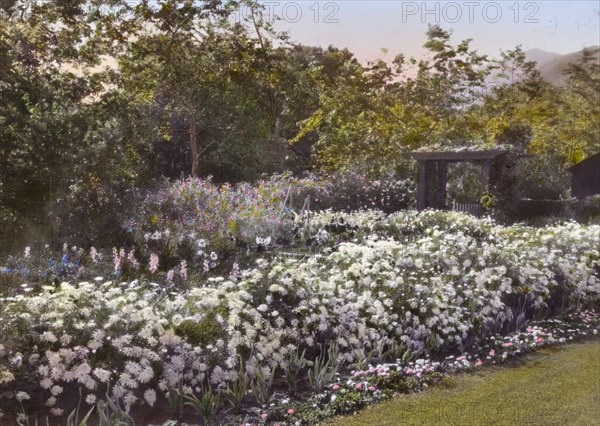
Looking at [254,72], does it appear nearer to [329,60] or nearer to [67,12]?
[67,12]

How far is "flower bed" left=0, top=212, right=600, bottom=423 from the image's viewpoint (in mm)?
4148

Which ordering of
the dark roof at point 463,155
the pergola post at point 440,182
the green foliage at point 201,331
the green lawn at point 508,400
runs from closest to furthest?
the green lawn at point 508,400 → the green foliage at point 201,331 → the dark roof at point 463,155 → the pergola post at point 440,182

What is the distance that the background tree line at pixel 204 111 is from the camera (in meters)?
11.9

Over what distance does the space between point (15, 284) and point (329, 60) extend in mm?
21980

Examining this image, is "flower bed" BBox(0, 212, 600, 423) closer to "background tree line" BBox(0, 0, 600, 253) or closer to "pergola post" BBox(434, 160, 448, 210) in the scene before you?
"background tree line" BBox(0, 0, 600, 253)

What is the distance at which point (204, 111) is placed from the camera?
2139cm

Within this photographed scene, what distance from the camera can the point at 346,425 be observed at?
4266 millimetres

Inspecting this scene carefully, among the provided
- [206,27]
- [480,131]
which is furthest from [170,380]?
[480,131]

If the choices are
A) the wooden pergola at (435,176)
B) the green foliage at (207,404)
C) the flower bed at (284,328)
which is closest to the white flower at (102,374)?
the flower bed at (284,328)

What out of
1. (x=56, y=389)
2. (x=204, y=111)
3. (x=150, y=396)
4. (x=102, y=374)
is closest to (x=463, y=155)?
(x=204, y=111)

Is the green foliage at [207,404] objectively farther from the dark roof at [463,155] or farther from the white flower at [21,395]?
the dark roof at [463,155]

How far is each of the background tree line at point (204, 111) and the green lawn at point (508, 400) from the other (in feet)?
23.1

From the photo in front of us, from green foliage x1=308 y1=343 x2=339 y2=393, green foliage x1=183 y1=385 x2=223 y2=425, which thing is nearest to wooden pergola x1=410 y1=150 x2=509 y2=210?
green foliage x1=308 y1=343 x2=339 y2=393

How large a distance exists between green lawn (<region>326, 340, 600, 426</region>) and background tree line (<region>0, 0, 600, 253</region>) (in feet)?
23.1
